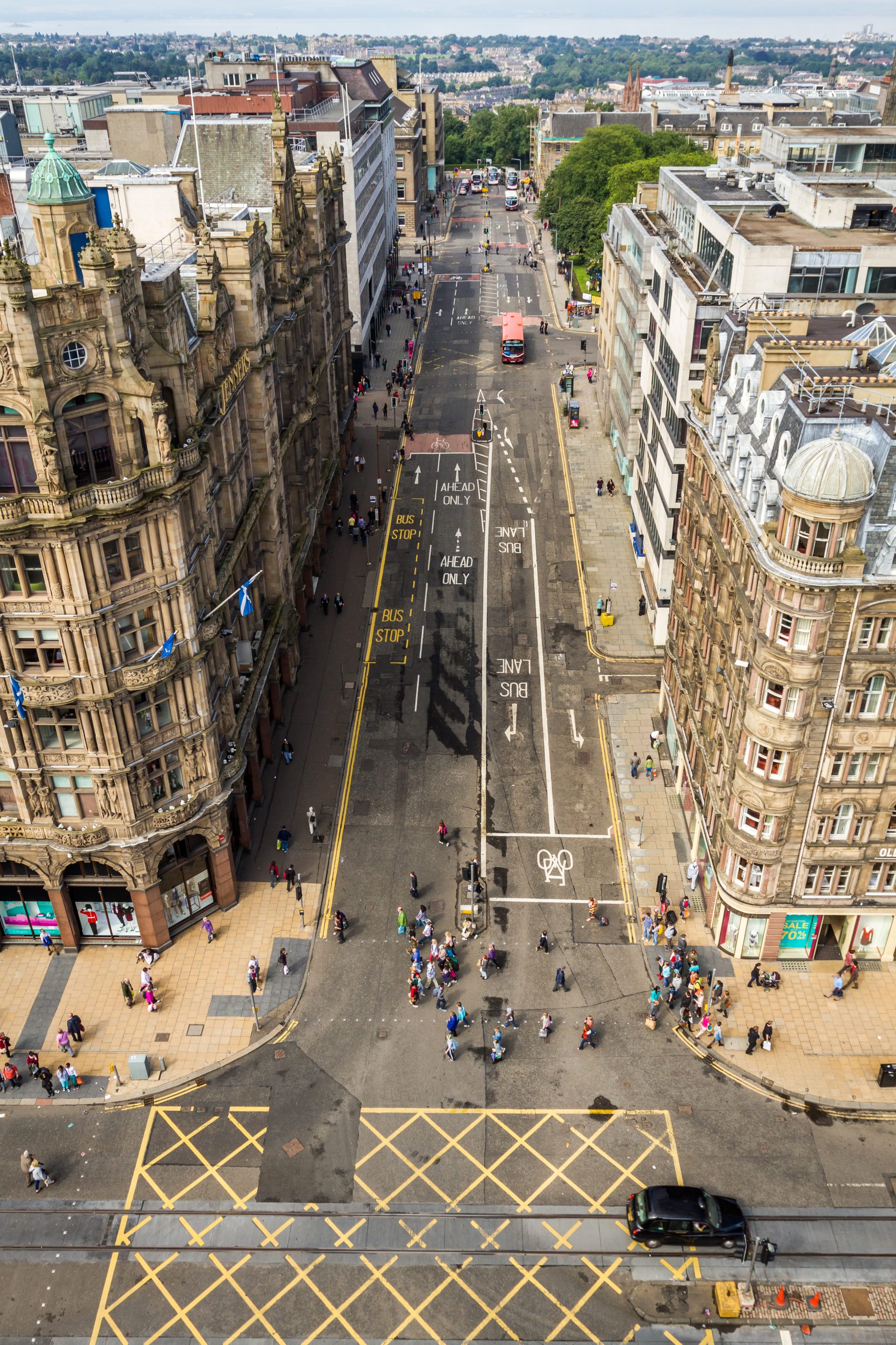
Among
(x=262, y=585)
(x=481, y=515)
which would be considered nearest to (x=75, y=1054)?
(x=262, y=585)

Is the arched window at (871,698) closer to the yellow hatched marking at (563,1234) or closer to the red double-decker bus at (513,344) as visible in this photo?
the yellow hatched marking at (563,1234)

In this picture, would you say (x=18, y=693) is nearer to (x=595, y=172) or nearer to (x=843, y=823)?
(x=843, y=823)

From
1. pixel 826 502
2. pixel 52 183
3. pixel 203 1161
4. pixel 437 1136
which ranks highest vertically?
pixel 52 183

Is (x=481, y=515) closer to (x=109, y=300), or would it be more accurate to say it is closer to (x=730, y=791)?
(x=730, y=791)

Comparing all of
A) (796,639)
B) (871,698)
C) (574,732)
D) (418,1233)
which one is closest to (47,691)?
(418,1233)

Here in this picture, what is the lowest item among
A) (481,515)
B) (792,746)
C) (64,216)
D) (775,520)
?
(481,515)
